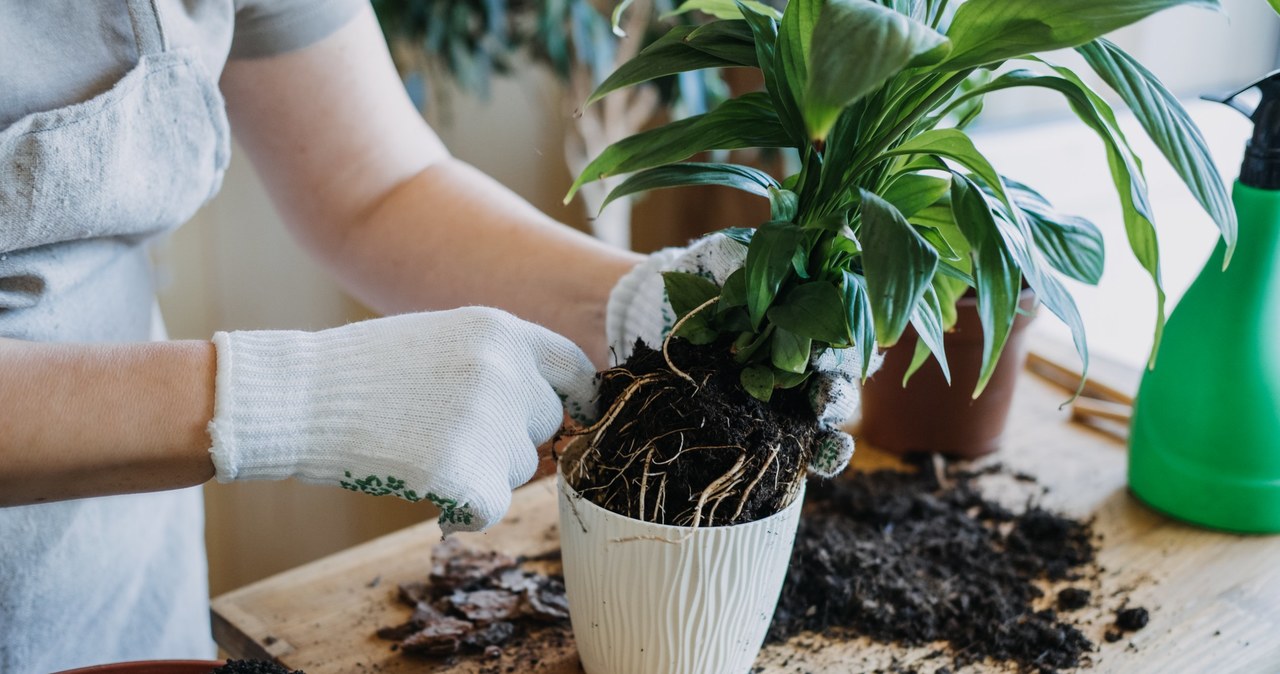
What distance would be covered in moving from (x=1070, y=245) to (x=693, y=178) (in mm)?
254

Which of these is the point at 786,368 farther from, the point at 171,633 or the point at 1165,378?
the point at 171,633

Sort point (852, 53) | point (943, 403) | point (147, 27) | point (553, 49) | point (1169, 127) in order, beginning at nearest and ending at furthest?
point (852, 53), point (1169, 127), point (147, 27), point (943, 403), point (553, 49)

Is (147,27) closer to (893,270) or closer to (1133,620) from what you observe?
(893,270)

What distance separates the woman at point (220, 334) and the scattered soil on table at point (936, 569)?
0.27m

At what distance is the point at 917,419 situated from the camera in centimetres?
113

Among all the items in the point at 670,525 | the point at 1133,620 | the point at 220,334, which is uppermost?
the point at 220,334

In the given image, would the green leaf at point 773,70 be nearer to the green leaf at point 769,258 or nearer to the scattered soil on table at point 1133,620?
the green leaf at point 769,258

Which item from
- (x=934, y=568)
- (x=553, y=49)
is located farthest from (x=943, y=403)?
(x=553, y=49)

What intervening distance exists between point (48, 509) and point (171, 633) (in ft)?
0.71

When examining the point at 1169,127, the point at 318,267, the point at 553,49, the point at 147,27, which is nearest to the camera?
the point at 1169,127

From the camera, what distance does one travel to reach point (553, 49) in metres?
1.82

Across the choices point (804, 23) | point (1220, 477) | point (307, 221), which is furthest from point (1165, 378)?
point (307, 221)

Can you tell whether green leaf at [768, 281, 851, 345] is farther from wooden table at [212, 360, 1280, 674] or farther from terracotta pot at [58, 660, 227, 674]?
terracotta pot at [58, 660, 227, 674]

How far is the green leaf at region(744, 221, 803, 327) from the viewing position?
2.08 feet
